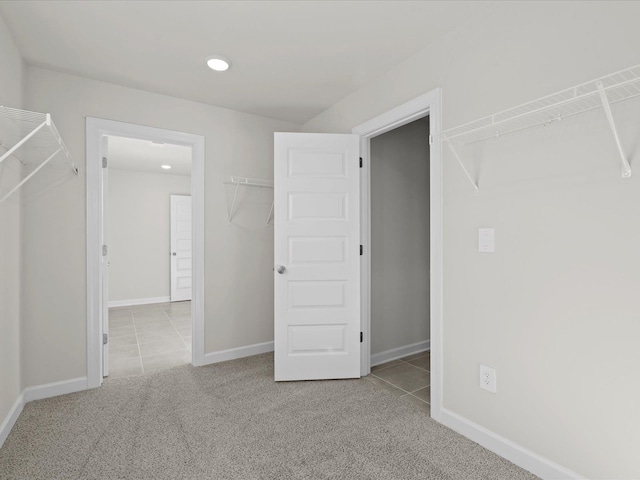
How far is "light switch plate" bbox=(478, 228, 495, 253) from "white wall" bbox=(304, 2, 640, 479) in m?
0.03

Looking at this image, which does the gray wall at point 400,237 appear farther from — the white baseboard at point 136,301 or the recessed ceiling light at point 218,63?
the white baseboard at point 136,301

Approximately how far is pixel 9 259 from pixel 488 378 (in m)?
2.90

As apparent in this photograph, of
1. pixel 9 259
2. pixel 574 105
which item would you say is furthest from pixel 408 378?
pixel 9 259

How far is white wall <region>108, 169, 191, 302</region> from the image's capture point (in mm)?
5898

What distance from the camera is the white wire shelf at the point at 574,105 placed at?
3.98ft

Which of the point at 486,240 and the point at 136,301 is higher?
the point at 486,240

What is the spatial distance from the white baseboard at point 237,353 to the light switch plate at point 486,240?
7.88 ft

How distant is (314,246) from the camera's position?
9.11ft

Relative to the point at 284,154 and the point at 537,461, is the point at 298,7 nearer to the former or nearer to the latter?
the point at 284,154

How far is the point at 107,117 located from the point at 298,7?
71.2 inches

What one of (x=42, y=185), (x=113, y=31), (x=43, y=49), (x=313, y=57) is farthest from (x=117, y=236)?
(x=313, y=57)

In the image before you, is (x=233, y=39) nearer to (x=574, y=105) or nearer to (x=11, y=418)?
(x=574, y=105)

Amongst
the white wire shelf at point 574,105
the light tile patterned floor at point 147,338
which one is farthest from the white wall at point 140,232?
the white wire shelf at point 574,105

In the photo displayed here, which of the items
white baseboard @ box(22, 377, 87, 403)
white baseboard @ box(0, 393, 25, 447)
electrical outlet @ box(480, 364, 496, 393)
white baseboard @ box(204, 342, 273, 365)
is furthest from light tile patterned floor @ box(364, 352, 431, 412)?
white baseboard @ box(0, 393, 25, 447)
